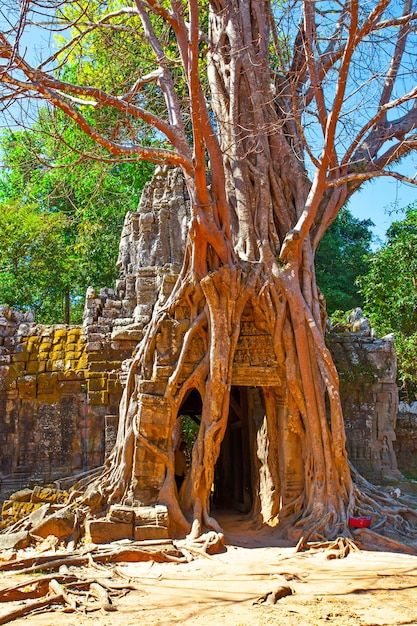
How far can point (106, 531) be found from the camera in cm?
565

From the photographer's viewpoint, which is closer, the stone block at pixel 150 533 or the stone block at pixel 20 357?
the stone block at pixel 150 533

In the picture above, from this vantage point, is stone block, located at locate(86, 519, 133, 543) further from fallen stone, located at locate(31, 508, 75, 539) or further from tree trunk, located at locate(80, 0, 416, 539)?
tree trunk, located at locate(80, 0, 416, 539)

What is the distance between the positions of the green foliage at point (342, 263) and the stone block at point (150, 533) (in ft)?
39.9

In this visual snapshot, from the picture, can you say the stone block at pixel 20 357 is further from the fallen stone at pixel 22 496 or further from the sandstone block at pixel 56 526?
the sandstone block at pixel 56 526

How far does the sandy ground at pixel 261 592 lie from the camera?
3674 mm

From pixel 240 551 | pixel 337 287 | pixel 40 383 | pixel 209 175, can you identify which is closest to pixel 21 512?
pixel 40 383

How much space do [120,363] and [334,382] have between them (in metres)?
3.25

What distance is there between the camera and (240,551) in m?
5.60

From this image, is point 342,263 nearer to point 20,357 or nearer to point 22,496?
point 20,357

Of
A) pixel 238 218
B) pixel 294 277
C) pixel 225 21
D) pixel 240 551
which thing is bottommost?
pixel 240 551

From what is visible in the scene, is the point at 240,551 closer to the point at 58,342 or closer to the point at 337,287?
the point at 58,342

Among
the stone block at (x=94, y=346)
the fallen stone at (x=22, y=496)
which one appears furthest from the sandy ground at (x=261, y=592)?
the stone block at (x=94, y=346)

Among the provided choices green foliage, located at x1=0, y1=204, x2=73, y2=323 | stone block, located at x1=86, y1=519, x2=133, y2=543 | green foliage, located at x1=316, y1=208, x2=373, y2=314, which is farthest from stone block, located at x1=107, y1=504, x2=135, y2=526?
green foliage, located at x1=316, y1=208, x2=373, y2=314

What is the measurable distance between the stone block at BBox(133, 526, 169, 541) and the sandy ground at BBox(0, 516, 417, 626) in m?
0.58
